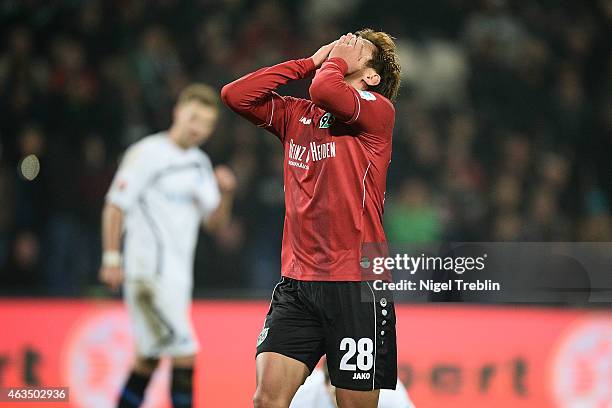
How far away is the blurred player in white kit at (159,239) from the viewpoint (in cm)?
585

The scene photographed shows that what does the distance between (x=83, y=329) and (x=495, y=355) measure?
96.3 inches

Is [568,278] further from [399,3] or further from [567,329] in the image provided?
[399,3]

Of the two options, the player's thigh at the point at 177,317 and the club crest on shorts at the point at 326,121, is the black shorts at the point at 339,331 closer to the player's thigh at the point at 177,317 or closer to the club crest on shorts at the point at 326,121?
the club crest on shorts at the point at 326,121

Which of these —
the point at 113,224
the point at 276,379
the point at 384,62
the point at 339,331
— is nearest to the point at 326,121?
the point at 384,62

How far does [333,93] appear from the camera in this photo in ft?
11.1

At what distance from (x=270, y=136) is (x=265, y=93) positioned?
414 cm

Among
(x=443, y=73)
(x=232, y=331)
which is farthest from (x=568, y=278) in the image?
(x=443, y=73)

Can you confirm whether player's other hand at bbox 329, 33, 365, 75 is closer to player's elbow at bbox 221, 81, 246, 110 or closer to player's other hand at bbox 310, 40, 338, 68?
player's other hand at bbox 310, 40, 338, 68

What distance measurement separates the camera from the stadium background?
7.02 meters

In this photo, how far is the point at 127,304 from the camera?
5.99 m

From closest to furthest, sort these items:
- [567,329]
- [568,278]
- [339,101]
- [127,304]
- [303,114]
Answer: [339,101], [303,114], [568,278], [567,329], [127,304]

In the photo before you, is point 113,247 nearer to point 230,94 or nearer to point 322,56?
point 230,94

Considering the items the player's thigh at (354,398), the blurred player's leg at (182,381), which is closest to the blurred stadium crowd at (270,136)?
the blurred player's leg at (182,381)

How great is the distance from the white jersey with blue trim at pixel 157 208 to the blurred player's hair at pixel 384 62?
2559 mm
